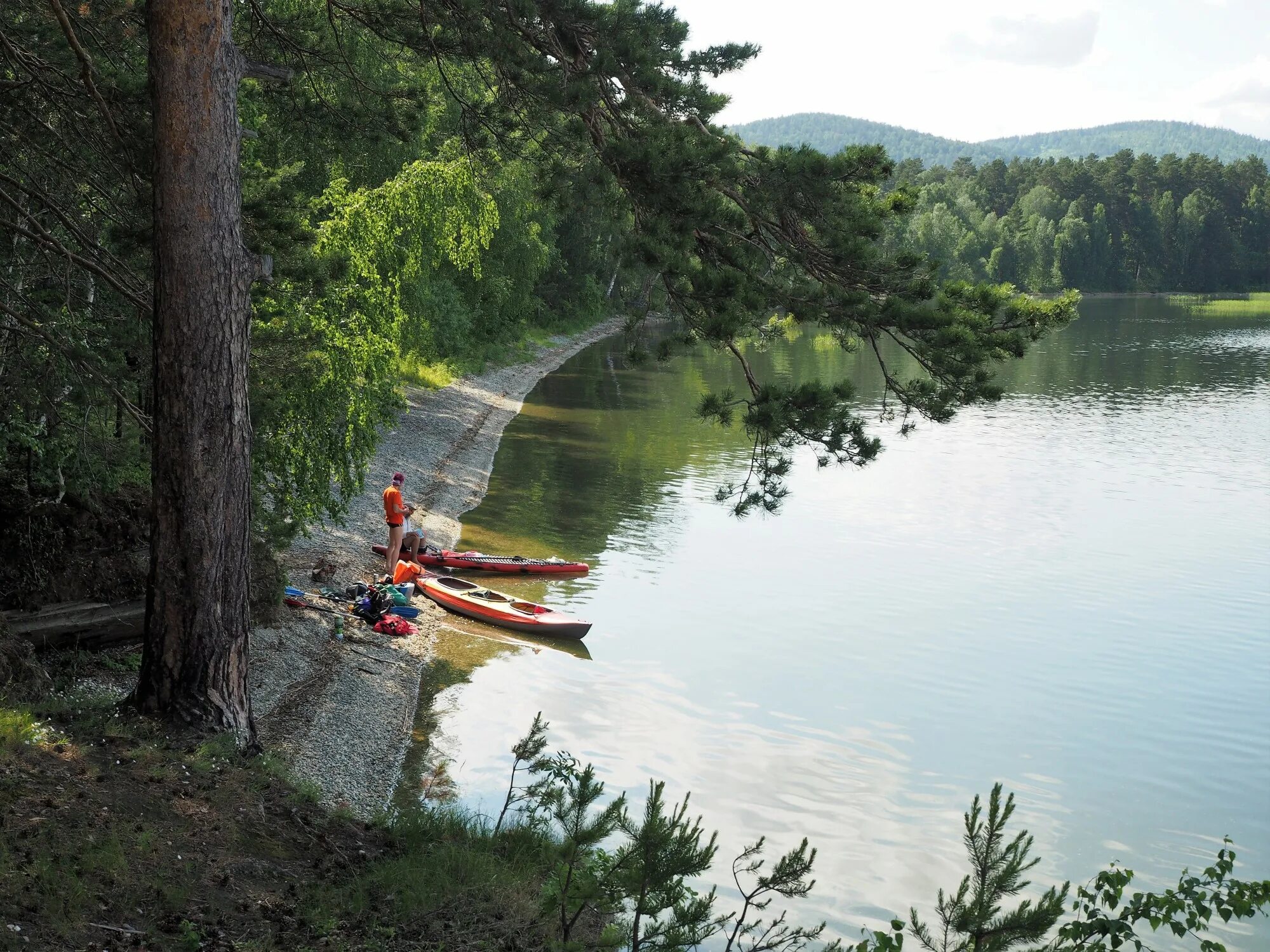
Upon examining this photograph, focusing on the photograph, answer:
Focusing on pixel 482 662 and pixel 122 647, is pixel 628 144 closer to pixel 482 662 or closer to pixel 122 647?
pixel 122 647

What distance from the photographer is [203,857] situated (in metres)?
6.04

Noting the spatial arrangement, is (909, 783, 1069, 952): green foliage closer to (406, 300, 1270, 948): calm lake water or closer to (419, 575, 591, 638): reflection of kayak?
(406, 300, 1270, 948): calm lake water

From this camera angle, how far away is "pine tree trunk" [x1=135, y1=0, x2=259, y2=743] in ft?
22.9

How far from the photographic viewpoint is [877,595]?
1830cm

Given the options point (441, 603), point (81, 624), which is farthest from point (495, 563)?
point (81, 624)

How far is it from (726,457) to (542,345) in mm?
20572

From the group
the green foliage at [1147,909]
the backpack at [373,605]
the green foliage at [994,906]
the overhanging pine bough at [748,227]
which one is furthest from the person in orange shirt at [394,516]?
the green foliage at [994,906]

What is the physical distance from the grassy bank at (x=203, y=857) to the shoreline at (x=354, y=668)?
1933mm

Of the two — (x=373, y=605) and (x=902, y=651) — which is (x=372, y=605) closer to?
(x=373, y=605)

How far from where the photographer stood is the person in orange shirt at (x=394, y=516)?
54.1ft

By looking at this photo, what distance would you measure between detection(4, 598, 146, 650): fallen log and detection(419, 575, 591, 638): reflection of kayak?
586 centimetres

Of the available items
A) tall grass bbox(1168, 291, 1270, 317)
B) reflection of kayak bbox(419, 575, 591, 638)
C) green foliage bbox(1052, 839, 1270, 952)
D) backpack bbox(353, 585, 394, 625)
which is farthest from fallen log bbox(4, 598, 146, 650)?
tall grass bbox(1168, 291, 1270, 317)

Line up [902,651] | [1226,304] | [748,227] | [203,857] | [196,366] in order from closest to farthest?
[203,857] < [196,366] < [748,227] < [902,651] < [1226,304]

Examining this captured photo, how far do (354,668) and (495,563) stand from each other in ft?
16.5
